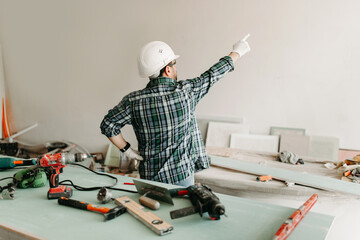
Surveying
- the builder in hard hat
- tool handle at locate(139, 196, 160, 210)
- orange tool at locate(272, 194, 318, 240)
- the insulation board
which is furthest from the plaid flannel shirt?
the insulation board

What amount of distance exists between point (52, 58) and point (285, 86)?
287 cm

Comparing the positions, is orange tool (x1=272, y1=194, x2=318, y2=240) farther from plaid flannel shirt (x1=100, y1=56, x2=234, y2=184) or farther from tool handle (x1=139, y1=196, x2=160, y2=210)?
plaid flannel shirt (x1=100, y1=56, x2=234, y2=184)

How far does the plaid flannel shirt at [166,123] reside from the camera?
1626mm

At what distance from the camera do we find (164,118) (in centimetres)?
163

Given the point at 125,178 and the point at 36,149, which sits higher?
the point at 125,178

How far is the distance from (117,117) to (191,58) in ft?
5.42

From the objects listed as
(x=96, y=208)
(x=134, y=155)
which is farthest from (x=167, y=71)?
(x=96, y=208)

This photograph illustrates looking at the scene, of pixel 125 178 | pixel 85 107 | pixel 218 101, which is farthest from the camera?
pixel 85 107

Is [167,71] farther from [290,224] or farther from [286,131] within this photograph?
[286,131]

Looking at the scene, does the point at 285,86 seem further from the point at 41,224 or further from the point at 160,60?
the point at 41,224

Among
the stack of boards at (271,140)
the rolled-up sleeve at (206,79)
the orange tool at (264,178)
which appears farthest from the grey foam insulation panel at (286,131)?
the rolled-up sleeve at (206,79)

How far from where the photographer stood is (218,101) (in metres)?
3.12

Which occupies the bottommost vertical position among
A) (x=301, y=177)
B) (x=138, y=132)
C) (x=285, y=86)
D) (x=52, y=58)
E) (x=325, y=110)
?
(x=301, y=177)

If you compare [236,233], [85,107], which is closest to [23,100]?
[85,107]
